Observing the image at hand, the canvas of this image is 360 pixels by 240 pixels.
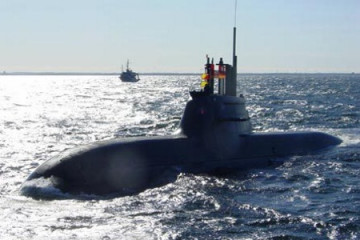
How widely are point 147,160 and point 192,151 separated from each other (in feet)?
7.07

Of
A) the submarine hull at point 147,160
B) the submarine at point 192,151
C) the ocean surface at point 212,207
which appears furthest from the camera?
the submarine at point 192,151

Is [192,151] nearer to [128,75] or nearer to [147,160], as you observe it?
[147,160]

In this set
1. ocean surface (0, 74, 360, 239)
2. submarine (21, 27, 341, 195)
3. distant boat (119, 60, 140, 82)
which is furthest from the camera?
distant boat (119, 60, 140, 82)

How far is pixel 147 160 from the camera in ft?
61.6

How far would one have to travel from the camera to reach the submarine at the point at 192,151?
55.4 feet

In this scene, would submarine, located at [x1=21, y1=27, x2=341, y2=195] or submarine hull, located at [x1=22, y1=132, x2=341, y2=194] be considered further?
submarine, located at [x1=21, y1=27, x2=341, y2=195]

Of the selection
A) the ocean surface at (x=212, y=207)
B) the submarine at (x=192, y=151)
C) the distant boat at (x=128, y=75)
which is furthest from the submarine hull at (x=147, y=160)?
the distant boat at (x=128, y=75)

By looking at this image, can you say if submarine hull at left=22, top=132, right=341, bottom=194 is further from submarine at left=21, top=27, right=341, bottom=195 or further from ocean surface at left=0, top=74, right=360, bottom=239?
ocean surface at left=0, top=74, right=360, bottom=239

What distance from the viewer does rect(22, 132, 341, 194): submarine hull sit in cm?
1674

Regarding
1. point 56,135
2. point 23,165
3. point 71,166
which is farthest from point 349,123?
point 71,166

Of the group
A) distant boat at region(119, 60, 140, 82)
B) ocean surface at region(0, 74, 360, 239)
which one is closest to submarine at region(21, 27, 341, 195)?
ocean surface at region(0, 74, 360, 239)

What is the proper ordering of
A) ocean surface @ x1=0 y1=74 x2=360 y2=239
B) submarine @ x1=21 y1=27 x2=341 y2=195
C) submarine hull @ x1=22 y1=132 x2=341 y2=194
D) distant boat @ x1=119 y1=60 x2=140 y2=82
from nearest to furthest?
ocean surface @ x1=0 y1=74 x2=360 y2=239 → submarine hull @ x1=22 y1=132 x2=341 y2=194 → submarine @ x1=21 y1=27 x2=341 y2=195 → distant boat @ x1=119 y1=60 x2=140 y2=82

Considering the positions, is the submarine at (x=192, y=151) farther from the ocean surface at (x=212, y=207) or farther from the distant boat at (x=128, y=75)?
the distant boat at (x=128, y=75)

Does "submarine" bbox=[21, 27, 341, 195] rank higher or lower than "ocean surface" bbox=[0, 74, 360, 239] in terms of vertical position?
higher
